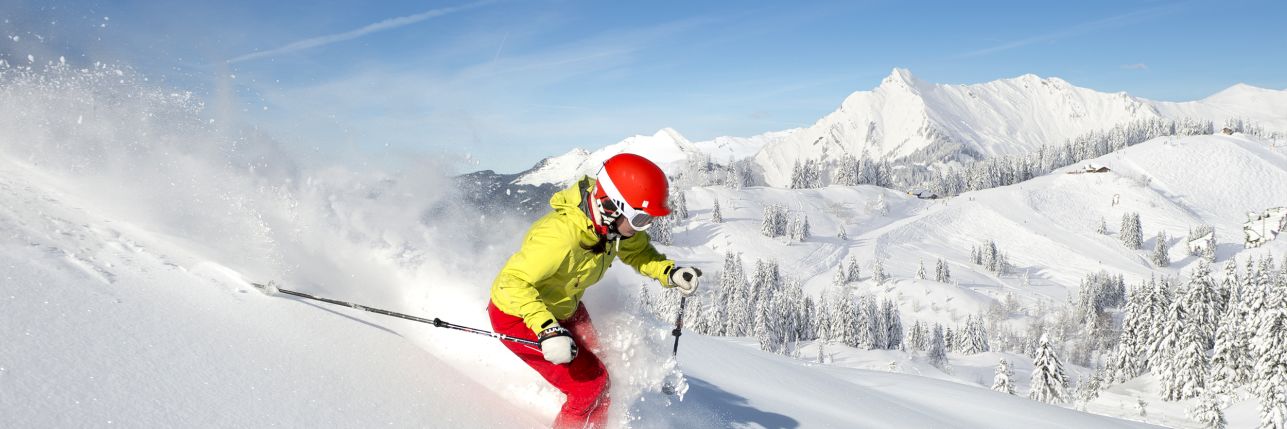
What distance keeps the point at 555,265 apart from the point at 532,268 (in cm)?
17

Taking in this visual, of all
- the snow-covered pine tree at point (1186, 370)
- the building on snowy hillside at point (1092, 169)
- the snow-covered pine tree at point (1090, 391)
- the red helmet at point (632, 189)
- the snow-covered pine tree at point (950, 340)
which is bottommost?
the snow-covered pine tree at point (1090, 391)

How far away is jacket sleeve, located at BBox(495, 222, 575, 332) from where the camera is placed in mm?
4605

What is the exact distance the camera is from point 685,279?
228 inches

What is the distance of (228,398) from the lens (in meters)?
3.88

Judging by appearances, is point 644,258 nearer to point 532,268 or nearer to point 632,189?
point 632,189

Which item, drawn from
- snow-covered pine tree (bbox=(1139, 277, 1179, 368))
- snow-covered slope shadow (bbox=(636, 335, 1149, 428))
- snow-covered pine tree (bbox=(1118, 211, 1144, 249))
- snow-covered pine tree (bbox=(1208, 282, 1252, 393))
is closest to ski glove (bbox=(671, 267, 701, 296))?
snow-covered slope shadow (bbox=(636, 335, 1149, 428))

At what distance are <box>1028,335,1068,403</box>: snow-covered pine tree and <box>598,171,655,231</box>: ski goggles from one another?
48490 mm

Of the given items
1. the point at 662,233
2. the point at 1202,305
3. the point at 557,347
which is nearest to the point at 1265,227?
the point at 1202,305

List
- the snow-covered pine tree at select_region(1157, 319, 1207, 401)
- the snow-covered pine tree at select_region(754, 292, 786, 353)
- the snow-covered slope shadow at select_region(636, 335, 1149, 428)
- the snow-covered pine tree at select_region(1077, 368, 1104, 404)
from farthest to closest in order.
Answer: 1. the snow-covered pine tree at select_region(754, 292, 786, 353)
2. the snow-covered pine tree at select_region(1077, 368, 1104, 404)
3. the snow-covered pine tree at select_region(1157, 319, 1207, 401)
4. the snow-covered slope shadow at select_region(636, 335, 1149, 428)

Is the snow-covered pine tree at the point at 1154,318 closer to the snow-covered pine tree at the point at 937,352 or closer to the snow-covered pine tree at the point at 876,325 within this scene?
the snow-covered pine tree at the point at 937,352

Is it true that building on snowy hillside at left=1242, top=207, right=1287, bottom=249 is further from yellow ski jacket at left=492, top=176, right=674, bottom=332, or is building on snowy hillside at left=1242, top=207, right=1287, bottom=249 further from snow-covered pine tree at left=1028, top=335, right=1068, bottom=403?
yellow ski jacket at left=492, top=176, right=674, bottom=332

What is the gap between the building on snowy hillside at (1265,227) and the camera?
134 meters

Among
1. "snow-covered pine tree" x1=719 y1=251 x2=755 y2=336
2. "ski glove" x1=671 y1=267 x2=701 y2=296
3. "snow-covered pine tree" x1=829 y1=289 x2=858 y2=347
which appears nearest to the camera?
"ski glove" x1=671 y1=267 x2=701 y2=296

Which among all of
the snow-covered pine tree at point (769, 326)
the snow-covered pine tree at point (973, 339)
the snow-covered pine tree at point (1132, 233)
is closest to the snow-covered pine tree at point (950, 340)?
the snow-covered pine tree at point (973, 339)
